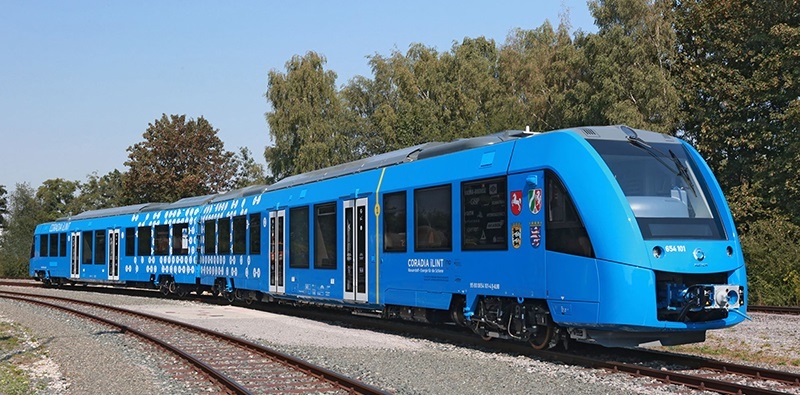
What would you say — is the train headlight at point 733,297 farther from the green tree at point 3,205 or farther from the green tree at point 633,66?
the green tree at point 3,205

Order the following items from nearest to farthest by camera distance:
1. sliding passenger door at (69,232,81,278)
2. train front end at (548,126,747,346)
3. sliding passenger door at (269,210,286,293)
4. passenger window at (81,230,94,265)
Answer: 1. train front end at (548,126,747,346)
2. sliding passenger door at (269,210,286,293)
3. passenger window at (81,230,94,265)
4. sliding passenger door at (69,232,81,278)

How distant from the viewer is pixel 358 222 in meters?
16.7

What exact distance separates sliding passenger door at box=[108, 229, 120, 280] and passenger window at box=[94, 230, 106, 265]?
1.64 ft

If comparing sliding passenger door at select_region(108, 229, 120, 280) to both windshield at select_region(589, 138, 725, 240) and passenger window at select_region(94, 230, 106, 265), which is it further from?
windshield at select_region(589, 138, 725, 240)

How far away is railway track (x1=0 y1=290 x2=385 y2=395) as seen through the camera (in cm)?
995

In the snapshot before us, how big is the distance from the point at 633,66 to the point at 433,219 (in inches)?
1156

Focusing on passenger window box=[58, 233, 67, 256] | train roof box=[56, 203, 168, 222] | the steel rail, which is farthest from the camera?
passenger window box=[58, 233, 67, 256]

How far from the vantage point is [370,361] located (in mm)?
12094

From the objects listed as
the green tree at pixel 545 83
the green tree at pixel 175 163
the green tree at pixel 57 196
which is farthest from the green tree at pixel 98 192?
the green tree at pixel 545 83

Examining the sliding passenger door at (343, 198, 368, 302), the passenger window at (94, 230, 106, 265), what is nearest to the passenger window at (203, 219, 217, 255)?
the passenger window at (94, 230, 106, 265)

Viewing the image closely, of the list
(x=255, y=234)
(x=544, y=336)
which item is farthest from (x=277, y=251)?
(x=544, y=336)

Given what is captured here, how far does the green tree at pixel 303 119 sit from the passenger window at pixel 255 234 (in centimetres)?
3509

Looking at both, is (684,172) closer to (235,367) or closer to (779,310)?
(235,367)

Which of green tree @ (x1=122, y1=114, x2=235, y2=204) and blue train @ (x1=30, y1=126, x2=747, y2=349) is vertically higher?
green tree @ (x1=122, y1=114, x2=235, y2=204)
